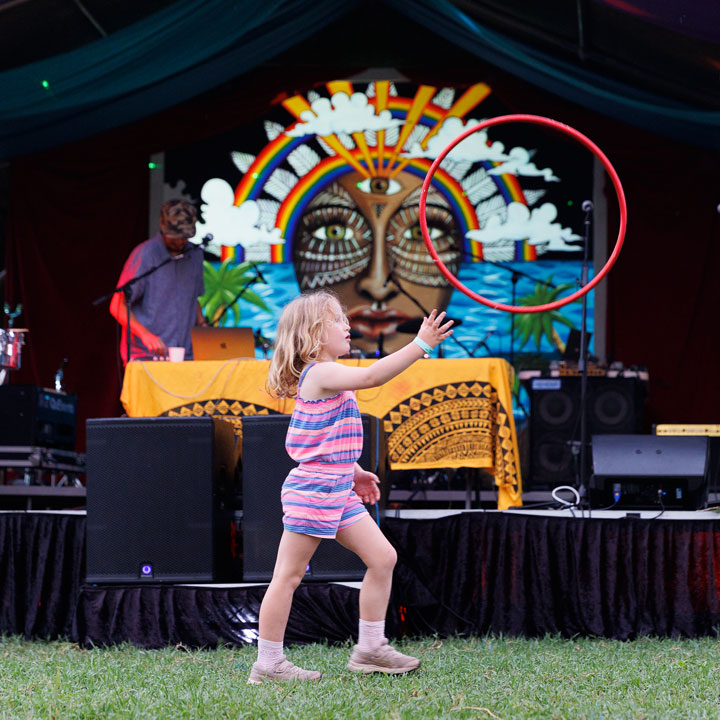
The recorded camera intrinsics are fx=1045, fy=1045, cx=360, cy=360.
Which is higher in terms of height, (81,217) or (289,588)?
(81,217)

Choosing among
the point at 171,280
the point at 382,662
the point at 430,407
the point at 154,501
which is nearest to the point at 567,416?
the point at 430,407

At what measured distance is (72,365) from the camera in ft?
30.8

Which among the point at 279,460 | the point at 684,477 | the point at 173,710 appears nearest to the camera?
the point at 173,710

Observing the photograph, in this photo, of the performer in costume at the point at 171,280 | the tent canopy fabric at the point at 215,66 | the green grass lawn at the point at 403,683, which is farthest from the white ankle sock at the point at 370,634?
the tent canopy fabric at the point at 215,66

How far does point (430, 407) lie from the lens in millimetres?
5859

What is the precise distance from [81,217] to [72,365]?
53.7 inches

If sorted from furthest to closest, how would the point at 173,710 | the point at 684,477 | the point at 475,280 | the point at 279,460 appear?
1. the point at 475,280
2. the point at 684,477
3. the point at 279,460
4. the point at 173,710

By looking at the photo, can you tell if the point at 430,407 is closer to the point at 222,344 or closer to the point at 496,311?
the point at 222,344

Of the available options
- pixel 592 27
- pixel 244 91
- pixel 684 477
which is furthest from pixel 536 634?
pixel 244 91

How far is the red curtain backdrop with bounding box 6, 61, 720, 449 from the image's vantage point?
8820mm

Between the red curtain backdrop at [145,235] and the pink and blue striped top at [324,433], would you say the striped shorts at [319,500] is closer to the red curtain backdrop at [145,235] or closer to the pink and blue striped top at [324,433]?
the pink and blue striped top at [324,433]

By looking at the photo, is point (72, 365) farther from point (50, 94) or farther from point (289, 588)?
point (289, 588)

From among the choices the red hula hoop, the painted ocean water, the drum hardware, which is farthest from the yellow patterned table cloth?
the painted ocean water

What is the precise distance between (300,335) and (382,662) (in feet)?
3.99
